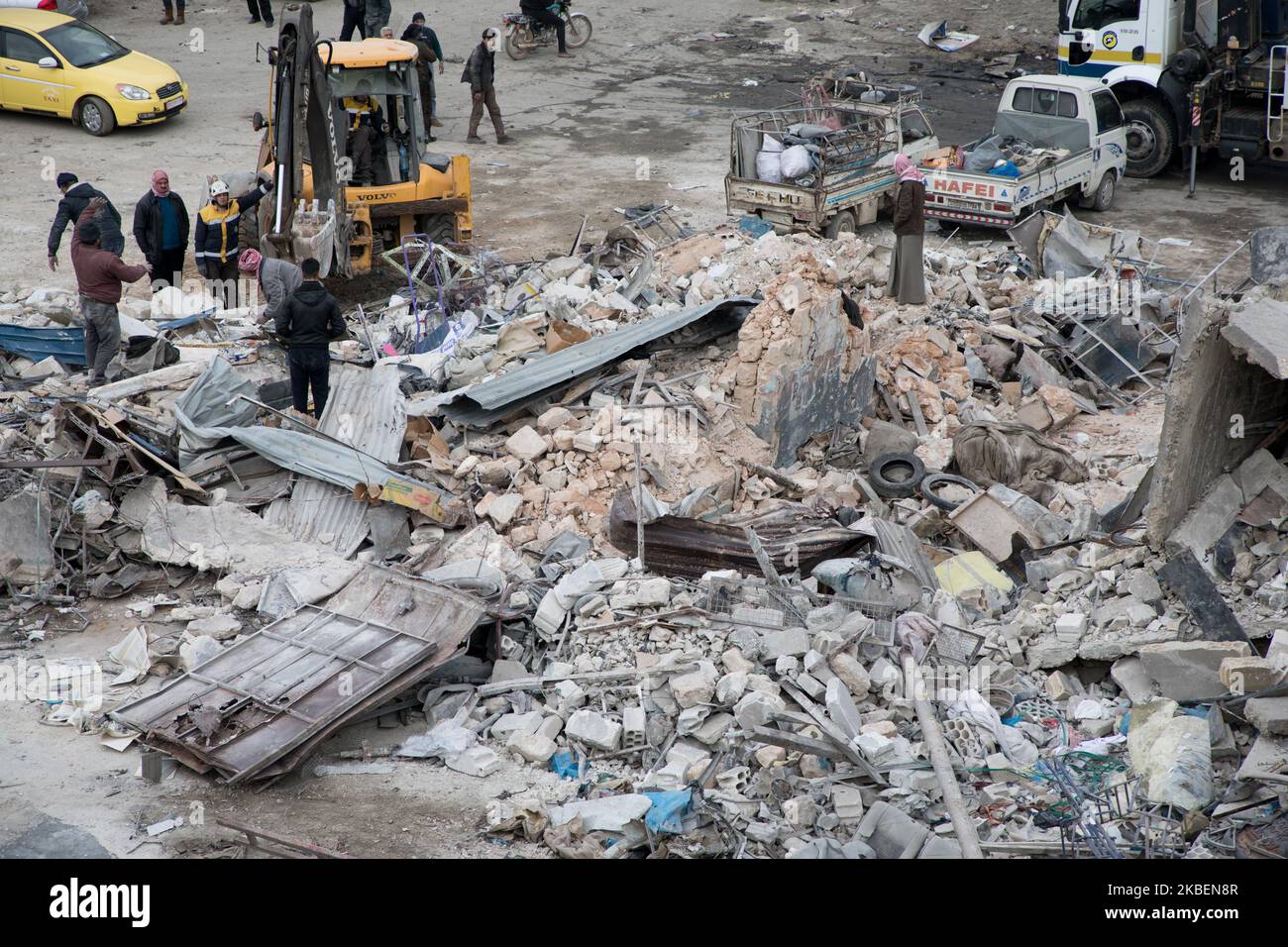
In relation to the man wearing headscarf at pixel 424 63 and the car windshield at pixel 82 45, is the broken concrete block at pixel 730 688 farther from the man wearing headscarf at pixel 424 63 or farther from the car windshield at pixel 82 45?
the car windshield at pixel 82 45

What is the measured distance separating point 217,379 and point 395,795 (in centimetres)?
434

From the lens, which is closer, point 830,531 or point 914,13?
point 830,531

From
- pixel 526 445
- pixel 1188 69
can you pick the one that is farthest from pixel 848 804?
pixel 1188 69

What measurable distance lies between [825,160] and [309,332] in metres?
7.30

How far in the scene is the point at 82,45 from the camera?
18.1 meters

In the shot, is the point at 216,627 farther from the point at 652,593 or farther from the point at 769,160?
the point at 769,160

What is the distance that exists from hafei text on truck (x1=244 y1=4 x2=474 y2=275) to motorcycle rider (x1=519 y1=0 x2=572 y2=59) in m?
9.27

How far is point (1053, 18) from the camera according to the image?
25031mm

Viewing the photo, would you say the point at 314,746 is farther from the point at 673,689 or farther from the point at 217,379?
the point at 217,379

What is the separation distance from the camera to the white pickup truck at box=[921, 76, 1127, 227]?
48.6 ft

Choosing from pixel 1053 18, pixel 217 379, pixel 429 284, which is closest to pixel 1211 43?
pixel 1053 18

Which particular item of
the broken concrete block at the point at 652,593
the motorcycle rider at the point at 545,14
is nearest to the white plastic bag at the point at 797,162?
the broken concrete block at the point at 652,593

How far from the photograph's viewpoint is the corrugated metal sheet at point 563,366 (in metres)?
9.58

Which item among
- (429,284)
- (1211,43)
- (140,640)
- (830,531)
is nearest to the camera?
(140,640)
